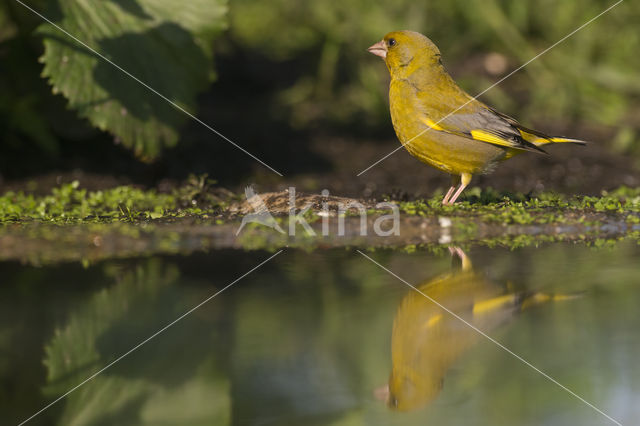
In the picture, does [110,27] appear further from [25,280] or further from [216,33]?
[25,280]

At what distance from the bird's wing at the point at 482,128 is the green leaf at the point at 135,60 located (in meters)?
1.46

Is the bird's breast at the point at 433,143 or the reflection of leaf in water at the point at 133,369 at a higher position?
the bird's breast at the point at 433,143

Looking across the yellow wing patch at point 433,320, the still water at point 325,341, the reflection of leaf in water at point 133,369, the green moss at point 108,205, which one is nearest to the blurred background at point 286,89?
the green moss at point 108,205

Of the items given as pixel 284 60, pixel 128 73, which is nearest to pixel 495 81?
pixel 284 60

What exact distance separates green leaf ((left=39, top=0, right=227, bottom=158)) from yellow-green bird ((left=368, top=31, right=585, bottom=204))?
3.93ft

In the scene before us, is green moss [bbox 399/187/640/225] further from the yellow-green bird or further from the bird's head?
the bird's head

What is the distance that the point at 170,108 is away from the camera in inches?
174

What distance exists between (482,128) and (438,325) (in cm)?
150

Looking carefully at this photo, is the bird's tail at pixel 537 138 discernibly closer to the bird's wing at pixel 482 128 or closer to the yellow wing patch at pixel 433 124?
the bird's wing at pixel 482 128

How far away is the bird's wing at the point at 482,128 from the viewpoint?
3.61 m

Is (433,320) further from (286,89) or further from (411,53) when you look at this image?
(286,89)

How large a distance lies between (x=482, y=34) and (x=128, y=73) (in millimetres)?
3417
